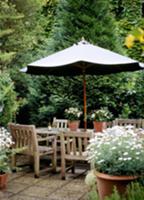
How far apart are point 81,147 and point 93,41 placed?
11.7ft

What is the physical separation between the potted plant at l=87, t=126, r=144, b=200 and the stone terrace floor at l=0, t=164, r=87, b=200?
0.96m

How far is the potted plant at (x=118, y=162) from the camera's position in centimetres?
343

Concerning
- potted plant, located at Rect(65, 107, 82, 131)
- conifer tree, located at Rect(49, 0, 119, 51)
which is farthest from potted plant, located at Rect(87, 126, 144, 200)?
conifer tree, located at Rect(49, 0, 119, 51)

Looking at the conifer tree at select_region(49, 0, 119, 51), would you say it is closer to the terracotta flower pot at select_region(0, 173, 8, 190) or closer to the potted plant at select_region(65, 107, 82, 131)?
the potted plant at select_region(65, 107, 82, 131)

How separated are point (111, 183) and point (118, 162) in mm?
223

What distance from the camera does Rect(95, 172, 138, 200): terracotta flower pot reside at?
341cm

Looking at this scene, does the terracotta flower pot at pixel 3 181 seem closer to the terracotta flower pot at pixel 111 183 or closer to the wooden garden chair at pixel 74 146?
the wooden garden chair at pixel 74 146

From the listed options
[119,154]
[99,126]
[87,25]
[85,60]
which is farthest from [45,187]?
[87,25]

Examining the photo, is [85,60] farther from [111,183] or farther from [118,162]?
[111,183]

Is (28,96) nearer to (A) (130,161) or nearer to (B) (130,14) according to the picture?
(B) (130,14)

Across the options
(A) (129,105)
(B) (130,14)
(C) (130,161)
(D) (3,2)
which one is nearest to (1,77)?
(D) (3,2)

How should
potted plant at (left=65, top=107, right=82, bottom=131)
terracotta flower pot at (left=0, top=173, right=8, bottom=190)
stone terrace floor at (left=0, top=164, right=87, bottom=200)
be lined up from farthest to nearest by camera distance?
potted plant at (left=65, top=107, right=82, bottom=131)
terracotta flower pot at (left=0, top=173, right=8, bottom=190)
stone terrace floor at (left=0, top=164, right=87, bottom=200)

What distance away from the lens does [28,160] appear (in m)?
6.58

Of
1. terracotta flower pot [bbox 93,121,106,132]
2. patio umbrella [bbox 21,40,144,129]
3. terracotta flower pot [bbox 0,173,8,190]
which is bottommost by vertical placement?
terracotta flower pot [bbox 0,173,8,190]
